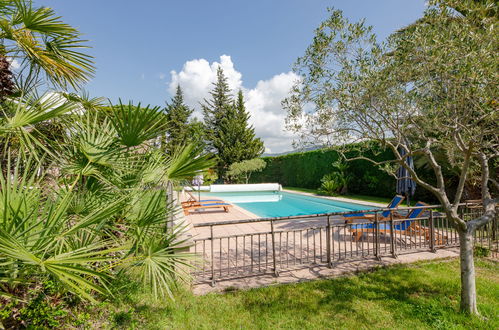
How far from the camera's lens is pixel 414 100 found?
3.95 meters

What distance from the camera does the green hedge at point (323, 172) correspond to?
14414mm

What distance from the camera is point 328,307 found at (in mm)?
3625

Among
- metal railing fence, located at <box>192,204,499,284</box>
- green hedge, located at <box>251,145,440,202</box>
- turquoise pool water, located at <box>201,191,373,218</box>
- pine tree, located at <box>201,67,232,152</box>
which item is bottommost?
turquoise pool water, located at <box>201,191,373,218</box>

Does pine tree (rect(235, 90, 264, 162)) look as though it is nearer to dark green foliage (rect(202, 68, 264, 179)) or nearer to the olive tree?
dark green foliage (rect(202, 68, 264, 179))

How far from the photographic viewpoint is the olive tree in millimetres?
3203

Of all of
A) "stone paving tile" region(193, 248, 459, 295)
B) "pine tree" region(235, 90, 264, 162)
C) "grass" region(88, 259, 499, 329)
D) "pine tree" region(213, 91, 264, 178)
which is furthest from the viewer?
"pine tree" region(235, 90, 264, 162)

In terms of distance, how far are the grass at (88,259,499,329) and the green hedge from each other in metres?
3.56

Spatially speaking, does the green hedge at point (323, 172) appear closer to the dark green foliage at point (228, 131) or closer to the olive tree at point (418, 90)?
the olive tree at point (418, 90)

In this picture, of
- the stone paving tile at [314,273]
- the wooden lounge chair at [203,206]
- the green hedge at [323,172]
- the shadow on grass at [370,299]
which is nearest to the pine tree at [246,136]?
the green hedge at [323,172]

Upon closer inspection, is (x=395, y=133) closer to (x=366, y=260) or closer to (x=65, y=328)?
(x=366, y=260)

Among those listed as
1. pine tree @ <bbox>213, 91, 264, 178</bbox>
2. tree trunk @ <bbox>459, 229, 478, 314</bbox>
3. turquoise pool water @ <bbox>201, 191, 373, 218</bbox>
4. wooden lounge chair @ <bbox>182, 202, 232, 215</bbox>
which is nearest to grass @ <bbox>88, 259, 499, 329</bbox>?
tree trunk @ <bbox>459, 229, 478, 314</bbox>

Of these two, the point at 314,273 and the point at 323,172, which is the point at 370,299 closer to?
the point at 314,273

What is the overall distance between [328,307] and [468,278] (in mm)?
1974

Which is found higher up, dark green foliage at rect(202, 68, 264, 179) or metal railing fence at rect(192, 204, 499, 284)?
dark green foliage at rect(202, 68, 264, 179)
